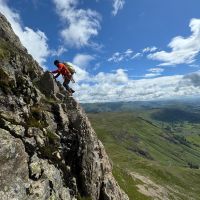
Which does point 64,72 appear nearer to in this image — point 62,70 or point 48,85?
point 62,70

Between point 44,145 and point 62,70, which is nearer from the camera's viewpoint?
point 44,145

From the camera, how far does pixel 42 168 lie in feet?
90.0

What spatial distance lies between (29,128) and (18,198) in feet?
28.6

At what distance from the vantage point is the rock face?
24.4 meters

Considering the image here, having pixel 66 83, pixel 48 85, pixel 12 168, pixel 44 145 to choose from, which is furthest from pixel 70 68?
pixel 12 168

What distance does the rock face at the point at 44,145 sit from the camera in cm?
2439

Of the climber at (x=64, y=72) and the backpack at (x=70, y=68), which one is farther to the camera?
the backpack at (x=70, y=68)

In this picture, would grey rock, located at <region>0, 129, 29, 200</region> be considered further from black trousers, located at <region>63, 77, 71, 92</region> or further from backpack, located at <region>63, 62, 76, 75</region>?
black trousers, located at <region>63, 77, 71, 92</region>

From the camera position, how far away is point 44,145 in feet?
98.9

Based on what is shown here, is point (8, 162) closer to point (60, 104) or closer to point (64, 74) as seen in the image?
point (60, 104)

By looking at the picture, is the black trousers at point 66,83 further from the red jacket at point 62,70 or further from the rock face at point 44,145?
the red jacket at point 62,70

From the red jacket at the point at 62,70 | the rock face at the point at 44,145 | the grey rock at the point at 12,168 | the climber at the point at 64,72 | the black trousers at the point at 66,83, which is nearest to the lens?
the grey rock at the point at 12,168

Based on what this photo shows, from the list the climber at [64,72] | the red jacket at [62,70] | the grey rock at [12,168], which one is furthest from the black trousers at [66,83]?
the grey rock at [12,168]

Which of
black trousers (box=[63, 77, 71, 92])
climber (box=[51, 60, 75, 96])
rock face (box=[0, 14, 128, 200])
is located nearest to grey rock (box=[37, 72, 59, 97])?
rock face (box=[0, 14, 128, 200])
